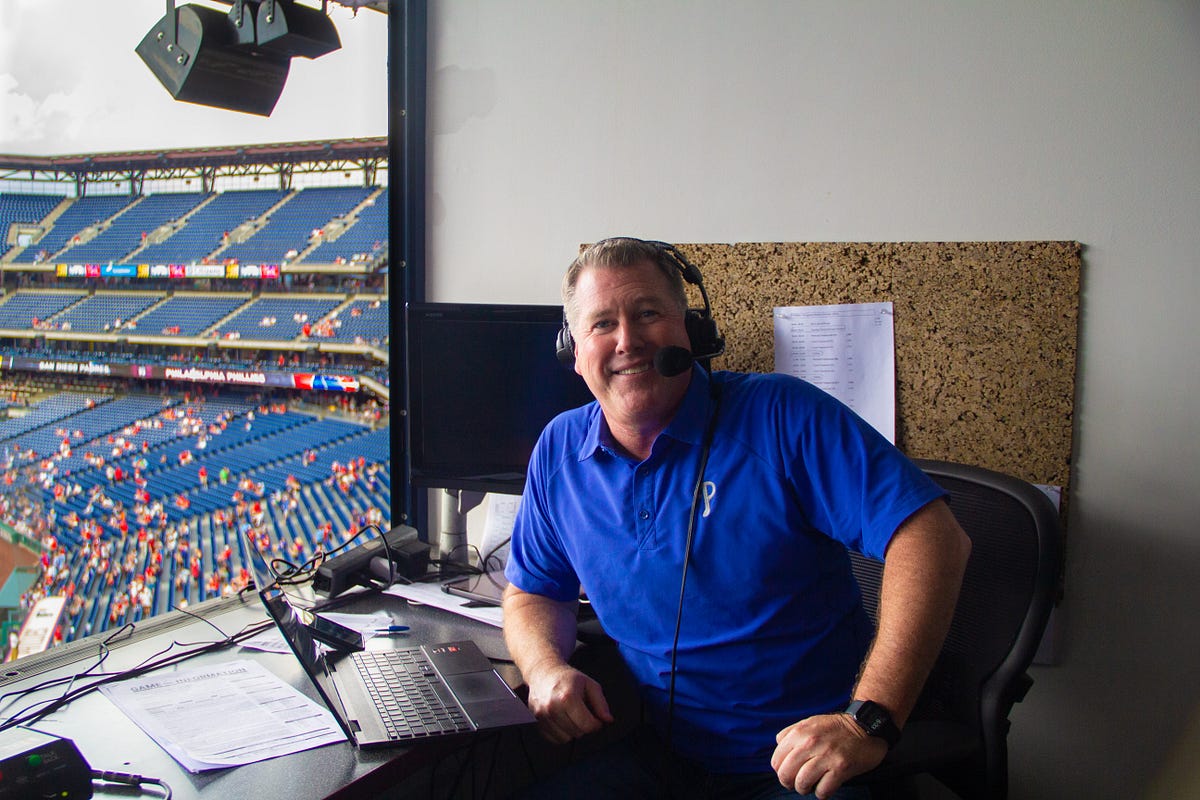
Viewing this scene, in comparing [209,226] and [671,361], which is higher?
[209,226]

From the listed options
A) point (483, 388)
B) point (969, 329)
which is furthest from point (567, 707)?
point (969, 329)

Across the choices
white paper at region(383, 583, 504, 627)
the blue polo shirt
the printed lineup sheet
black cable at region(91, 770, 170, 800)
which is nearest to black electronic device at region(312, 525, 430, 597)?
white paper at region(383, 583, 504, 627)

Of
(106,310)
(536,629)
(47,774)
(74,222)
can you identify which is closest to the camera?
(47,774)

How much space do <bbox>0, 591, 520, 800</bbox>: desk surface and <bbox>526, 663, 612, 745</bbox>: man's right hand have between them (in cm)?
11

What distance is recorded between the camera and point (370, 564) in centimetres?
163

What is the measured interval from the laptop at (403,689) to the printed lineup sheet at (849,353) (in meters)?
0.89

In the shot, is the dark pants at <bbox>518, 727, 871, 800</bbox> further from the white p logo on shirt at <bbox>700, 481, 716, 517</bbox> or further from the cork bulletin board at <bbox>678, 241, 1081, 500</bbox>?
the cork bulletin board at <bbox>678, 241, 1081, 500</bbox>

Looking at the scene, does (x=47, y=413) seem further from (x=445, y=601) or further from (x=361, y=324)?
(x=445, y=601)

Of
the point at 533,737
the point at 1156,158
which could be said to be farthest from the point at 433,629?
the point at 1156,158

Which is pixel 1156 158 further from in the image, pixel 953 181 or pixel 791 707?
pixel 791 707

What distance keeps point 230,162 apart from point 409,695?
1644 mm

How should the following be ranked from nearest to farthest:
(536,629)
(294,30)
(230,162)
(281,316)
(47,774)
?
(47,774)
(536,629)
(294,30)
(230,162)
(281,316)

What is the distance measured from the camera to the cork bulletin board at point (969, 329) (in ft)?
4.74

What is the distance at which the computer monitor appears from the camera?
1.61 meters
